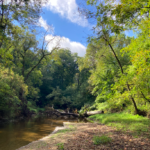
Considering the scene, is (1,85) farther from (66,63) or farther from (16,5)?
(66,63)

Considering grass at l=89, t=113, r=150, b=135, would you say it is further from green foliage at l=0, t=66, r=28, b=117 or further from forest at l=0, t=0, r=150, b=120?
green foliage at l=0, t=66, r=28, b=117

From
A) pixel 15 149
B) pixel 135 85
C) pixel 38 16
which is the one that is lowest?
pixel 15 149

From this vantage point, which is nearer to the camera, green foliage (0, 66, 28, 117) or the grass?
the grass

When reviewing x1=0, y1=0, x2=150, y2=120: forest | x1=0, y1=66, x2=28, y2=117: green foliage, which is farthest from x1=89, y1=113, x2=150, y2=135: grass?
x1=0, y1=66, x2=28, y2=117: green foliage

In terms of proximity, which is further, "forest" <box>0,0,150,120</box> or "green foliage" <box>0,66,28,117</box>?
"green foliage" <box>0,66,28,117</box>

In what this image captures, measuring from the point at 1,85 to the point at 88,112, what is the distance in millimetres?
14567

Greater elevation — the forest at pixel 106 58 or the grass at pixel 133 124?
the forest at pixel 106 58

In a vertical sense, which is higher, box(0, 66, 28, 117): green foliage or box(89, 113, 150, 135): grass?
box(0, 66, 28, 117): green foliage

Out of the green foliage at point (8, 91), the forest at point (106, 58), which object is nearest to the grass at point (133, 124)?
the forest at point (106, 58)

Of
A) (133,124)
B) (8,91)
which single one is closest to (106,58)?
(133,124)

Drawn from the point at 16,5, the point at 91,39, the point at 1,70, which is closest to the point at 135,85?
the point at 91,39

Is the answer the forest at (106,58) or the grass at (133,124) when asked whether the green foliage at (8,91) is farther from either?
the grass at (133,124)

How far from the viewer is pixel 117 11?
6270mm

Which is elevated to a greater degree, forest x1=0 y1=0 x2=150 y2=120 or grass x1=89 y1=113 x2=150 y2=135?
forest x1=0 y1=0 x2=150 y2=120
